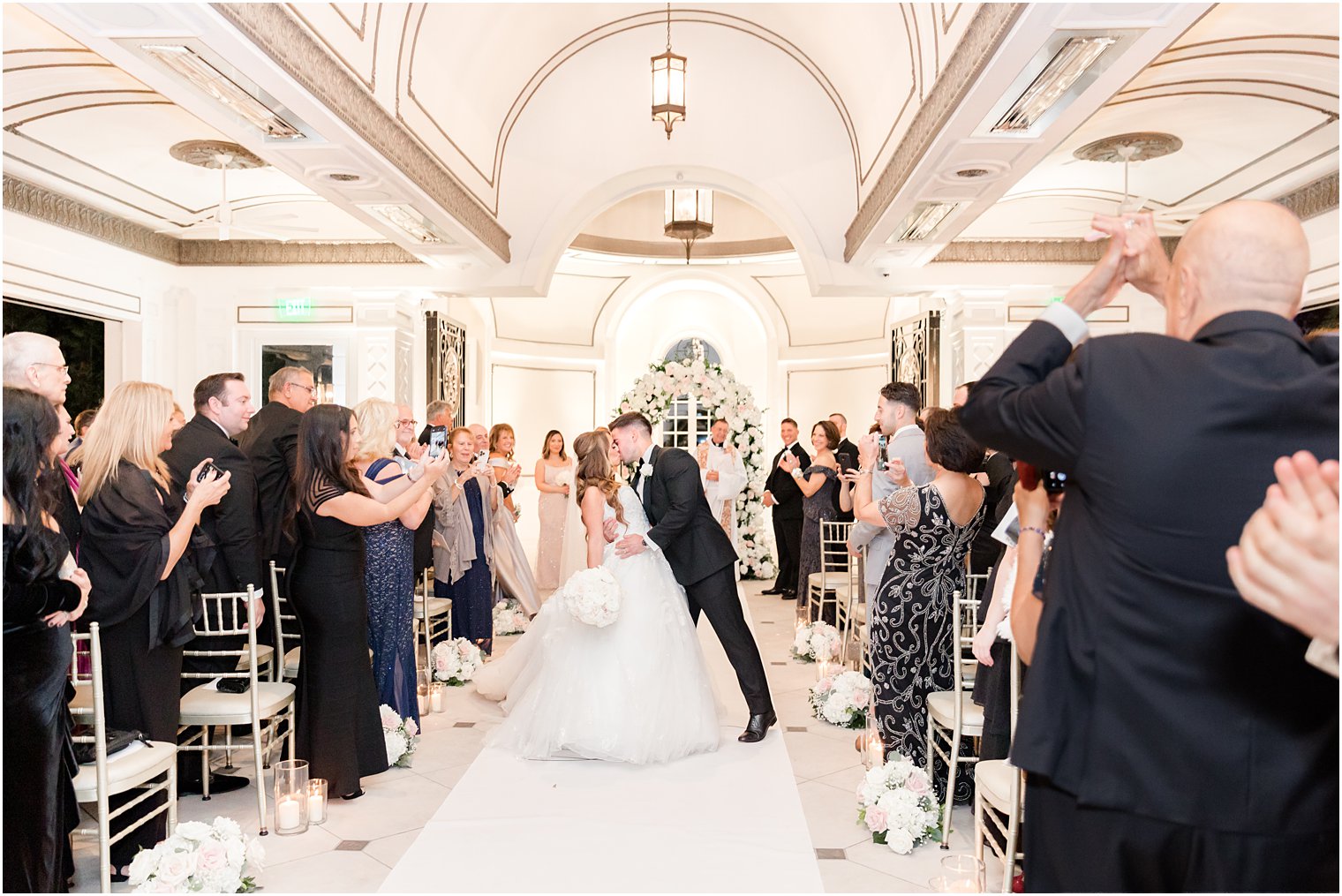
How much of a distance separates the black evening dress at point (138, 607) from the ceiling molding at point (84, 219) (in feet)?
18.0

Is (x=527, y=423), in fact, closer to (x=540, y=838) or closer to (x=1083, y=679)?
(x=540, y=838)

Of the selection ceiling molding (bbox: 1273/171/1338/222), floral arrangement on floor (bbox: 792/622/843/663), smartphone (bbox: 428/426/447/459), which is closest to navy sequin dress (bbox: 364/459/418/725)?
smartphone (bbox: 428/426/447/459)

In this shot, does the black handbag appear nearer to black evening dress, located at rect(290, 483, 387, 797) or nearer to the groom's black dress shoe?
black evening dress, located at rect(290, 483, 387, 797)

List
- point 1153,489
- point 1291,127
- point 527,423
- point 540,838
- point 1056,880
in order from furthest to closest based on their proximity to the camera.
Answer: point 527,423, point 1291,127, point 540,838, point 1056,880, point 1153,489

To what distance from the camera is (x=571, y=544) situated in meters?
8.94

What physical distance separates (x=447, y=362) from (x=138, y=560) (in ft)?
24.9

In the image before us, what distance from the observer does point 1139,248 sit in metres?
1.68

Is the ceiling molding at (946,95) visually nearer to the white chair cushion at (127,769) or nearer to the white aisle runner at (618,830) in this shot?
the white aisle runner at (618,830)

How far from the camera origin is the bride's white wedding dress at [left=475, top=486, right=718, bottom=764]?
4672 millimetres

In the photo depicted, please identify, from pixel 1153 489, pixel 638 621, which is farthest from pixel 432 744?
pixel 1153 489

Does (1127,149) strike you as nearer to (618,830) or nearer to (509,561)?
(509,561)

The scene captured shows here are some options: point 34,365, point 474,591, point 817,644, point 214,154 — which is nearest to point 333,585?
point 34,365

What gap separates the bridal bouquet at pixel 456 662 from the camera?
628cm

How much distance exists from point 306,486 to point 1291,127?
21.8ft
